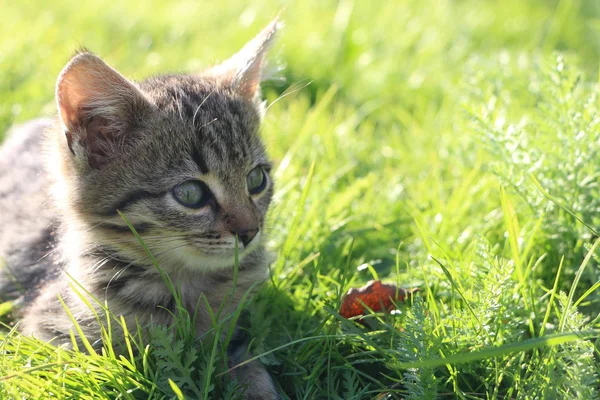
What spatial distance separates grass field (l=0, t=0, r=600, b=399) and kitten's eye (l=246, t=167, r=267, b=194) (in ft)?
1.18

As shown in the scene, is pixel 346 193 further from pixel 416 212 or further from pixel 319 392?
pixel 319 392

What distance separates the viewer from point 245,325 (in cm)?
232

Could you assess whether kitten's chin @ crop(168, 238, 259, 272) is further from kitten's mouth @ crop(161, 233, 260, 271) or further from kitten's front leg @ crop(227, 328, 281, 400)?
kitten's front leg @ crop(227, 328, 281, 400)

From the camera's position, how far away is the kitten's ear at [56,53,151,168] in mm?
1988

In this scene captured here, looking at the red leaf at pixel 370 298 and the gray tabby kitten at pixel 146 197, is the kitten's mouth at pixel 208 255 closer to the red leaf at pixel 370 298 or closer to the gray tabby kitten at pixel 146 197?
the gray tabby kitten at pixel 146 197

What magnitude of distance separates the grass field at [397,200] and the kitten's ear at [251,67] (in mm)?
537

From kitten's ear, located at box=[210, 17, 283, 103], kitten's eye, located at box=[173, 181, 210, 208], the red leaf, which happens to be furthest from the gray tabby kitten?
the red leaf

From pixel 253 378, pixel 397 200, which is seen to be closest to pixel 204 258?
pixel 253 378

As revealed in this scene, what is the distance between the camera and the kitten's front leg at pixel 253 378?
1.99 meters

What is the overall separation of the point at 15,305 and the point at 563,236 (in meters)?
2.09

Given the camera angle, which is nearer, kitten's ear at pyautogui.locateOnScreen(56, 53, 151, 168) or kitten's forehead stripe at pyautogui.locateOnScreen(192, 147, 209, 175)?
kitten's ear at pyautogui.locateOnScreen(56, 53, 151, 168)

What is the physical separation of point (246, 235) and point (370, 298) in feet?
1.79

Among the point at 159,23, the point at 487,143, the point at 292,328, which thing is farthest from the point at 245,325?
the point at 159,23

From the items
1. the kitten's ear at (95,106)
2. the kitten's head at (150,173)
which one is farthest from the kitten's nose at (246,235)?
the kitten's ear at (95,106)
